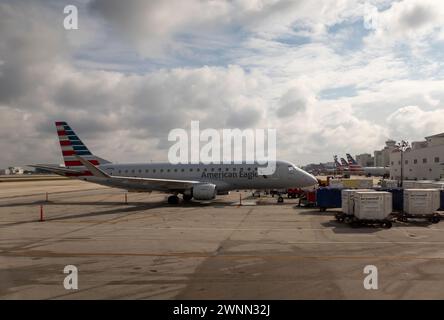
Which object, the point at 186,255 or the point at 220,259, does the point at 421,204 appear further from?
the point at 186,255

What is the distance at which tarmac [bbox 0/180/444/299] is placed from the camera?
387 inches

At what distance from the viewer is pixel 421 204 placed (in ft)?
74.8

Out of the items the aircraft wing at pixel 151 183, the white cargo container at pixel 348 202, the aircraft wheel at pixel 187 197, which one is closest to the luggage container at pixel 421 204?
the white cargo container at pixel 348 202

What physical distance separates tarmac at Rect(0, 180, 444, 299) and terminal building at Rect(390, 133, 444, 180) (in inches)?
2109

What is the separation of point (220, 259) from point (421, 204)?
15200 millimetres

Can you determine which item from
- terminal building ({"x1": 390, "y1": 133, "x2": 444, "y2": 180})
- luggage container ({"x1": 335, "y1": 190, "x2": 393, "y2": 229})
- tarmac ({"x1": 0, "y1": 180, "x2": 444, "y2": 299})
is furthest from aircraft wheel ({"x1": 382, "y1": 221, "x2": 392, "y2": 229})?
terminal building ({"x1": 390, "y1": 133, "x2": 444, "y2": 180})

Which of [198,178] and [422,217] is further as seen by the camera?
[198,178]

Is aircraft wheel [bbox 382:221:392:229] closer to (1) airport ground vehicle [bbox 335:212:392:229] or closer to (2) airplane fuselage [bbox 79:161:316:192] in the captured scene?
(1) airport ground vehicle [bbox 335:212:392:229]

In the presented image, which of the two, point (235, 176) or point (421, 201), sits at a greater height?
point (235, 176)

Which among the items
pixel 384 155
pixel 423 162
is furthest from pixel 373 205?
pixel 384 155

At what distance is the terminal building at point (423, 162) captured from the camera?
68.6 m

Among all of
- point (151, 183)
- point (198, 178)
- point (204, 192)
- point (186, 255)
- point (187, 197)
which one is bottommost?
point (186, 255)

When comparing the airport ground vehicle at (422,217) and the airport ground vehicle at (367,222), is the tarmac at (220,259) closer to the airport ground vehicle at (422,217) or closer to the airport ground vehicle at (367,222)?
the airport ground vehicle at (367,222)

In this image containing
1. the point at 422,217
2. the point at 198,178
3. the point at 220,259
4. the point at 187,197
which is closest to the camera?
the point at 220,259
